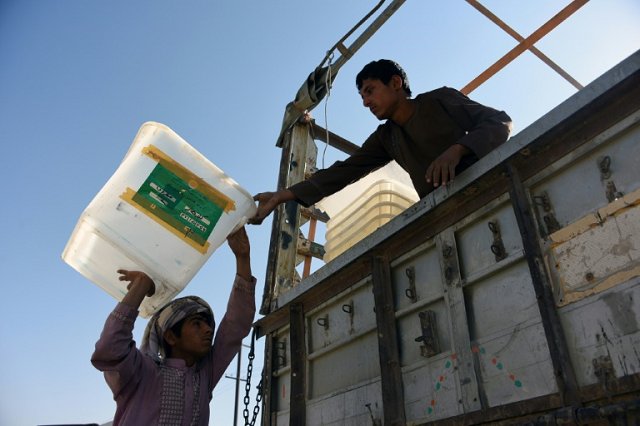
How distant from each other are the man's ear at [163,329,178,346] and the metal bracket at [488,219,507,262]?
1.48 m

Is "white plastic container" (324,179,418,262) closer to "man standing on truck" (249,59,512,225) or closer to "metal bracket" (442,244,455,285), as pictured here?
"man standing on truck" (249,59,512,225)

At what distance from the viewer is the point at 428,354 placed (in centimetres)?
200

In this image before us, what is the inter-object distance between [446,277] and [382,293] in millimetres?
383

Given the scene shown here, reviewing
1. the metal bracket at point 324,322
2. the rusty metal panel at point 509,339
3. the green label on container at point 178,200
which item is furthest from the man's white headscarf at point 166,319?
the rusty metal panel at point 509,339

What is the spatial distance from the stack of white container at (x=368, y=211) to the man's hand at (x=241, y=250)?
3.13 ft

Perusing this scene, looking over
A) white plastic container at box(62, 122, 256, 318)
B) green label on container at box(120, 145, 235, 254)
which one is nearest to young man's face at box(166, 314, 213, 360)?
white plastic container at box(62, 122, 256, 318)

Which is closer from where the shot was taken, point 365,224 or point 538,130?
point 538,130

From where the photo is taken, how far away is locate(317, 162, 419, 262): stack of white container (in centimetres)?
309

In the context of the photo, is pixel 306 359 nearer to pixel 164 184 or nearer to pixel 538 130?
pixel 164 184

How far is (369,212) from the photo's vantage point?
10.3 feet

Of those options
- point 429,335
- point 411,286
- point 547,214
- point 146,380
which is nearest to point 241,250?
point 146,380

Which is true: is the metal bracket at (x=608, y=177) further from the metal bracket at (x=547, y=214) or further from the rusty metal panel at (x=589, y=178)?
the metal bracket at (x=547, y=214)

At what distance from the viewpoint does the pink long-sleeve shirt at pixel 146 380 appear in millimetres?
1813

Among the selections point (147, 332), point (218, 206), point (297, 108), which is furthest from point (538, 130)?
point (297, 108)
